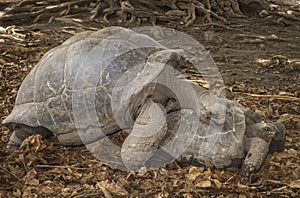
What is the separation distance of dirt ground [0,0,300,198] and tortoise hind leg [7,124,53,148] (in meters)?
0.09

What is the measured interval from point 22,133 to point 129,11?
463cm

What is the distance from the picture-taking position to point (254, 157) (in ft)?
11.6

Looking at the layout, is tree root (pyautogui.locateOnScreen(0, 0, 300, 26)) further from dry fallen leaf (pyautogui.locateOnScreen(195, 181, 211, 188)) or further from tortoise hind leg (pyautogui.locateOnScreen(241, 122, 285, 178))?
dry fallen leaf (pyautogui.locateOnScreen(195, 181, 211, 188))

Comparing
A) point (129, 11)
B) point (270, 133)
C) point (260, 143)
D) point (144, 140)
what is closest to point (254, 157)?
point (260, 143)

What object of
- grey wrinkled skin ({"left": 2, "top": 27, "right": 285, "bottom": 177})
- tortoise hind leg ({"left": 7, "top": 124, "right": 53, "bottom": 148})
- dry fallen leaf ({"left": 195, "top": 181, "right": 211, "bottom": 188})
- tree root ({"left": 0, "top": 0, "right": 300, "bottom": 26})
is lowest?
tree root ({"left": 0, "top": 0, "right": 300, "bottom": 26})

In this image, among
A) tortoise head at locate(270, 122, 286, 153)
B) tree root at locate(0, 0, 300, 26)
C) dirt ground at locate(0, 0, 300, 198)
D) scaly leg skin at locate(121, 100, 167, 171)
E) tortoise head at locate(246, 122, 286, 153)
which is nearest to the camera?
dirt ground at locate(0, 0, 300, 198)

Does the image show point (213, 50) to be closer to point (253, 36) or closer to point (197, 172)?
point (253, 36)

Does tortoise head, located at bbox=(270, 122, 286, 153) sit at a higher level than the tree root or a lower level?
higher

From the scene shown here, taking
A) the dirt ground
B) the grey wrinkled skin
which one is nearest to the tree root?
the dirt ground

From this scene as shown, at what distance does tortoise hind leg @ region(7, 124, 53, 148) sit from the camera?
401 centimetres

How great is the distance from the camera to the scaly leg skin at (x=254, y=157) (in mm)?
3508

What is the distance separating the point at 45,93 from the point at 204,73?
8.66 ft

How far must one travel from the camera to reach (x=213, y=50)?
23.3 ft

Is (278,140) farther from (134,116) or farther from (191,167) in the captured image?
(134,116)
